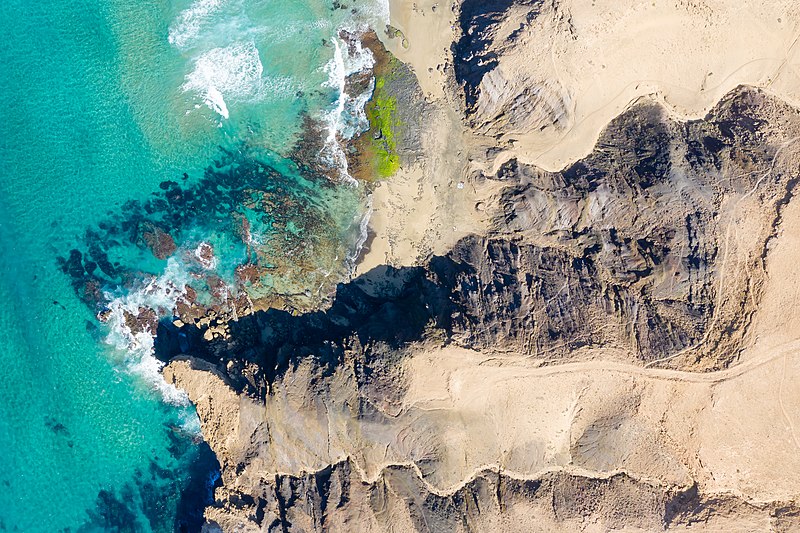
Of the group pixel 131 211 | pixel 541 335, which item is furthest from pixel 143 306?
pixel 541 335

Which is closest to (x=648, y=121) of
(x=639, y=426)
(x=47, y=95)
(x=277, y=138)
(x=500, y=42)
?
(x=500, y=42)

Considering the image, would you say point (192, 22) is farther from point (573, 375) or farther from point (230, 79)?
point (573, 375)

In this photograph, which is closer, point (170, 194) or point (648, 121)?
point (648, 121)

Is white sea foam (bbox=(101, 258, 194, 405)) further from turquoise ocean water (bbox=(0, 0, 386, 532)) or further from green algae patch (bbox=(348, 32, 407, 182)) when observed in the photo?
green algae patch (bbox=(348, 32, 407, 182))

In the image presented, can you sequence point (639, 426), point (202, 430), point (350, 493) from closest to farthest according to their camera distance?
point (639, 426), point (350, 493), point (202, 430)

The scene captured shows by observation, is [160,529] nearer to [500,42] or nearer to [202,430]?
[202,430]

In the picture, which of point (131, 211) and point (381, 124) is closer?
point (381, 124)
